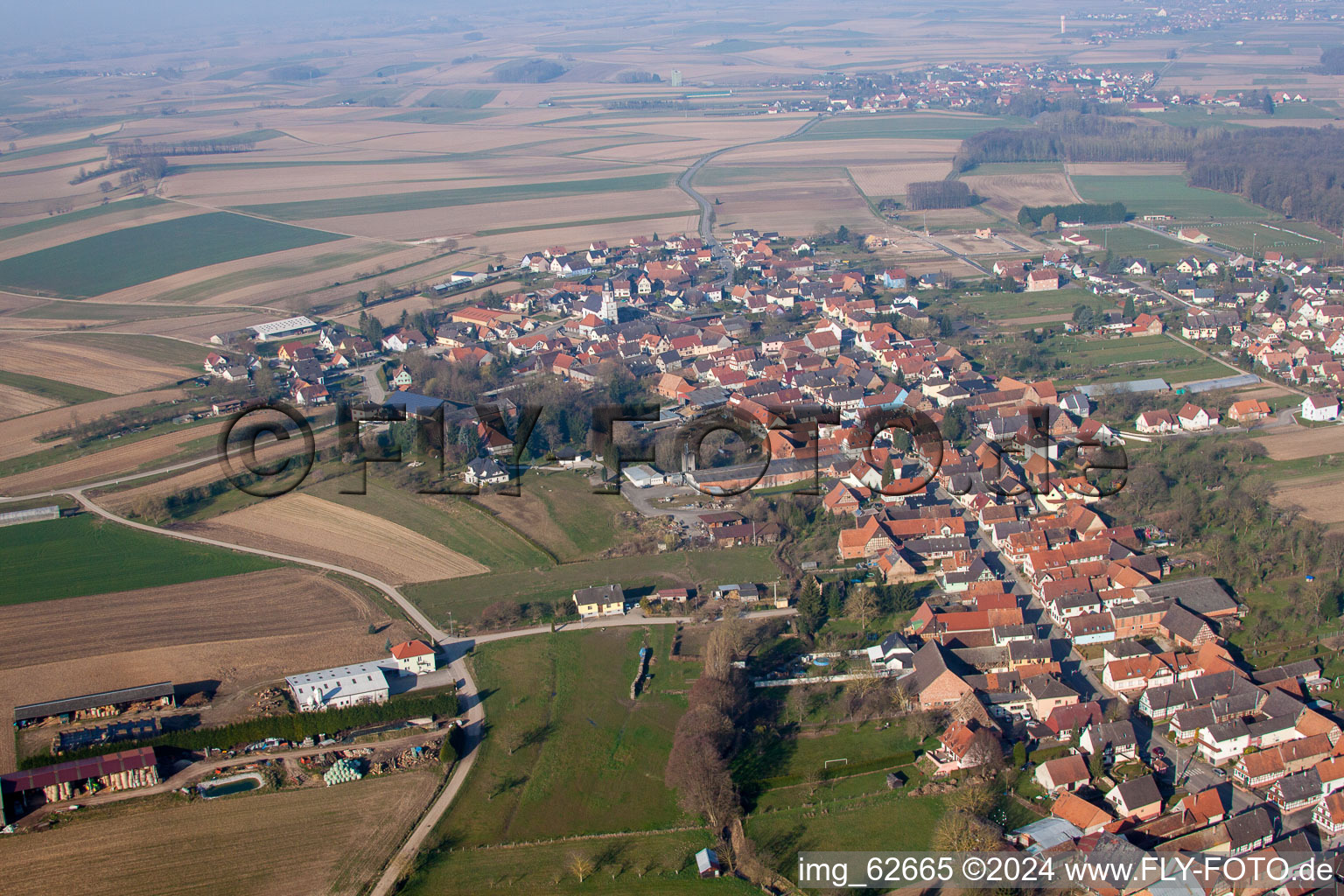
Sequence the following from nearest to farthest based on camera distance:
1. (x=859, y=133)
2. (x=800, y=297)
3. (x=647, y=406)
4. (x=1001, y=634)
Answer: (x=1001, y=634) < (x=647, y=406) < (x=800, y=297) < (x=859, y=133)

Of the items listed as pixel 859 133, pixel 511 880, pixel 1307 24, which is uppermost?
pixel 1307 24

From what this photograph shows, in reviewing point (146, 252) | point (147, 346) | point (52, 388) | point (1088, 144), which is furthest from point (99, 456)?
point (1088, 144)

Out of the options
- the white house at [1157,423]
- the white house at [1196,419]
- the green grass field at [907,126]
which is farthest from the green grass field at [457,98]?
the white house at [1196,419]

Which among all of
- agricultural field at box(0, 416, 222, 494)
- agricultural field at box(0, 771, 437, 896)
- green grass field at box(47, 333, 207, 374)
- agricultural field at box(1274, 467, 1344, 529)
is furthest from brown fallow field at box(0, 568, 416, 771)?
agricultural field at box(1274, 467, 1344, 529)

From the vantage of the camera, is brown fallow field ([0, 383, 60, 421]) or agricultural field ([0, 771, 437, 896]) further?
brown fallow field ([0, 383, 60, 421])

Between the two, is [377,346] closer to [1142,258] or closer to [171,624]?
[171,624]

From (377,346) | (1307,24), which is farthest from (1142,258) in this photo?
(1307,24)

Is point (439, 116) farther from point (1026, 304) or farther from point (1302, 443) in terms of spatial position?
→ point (1302, 443)

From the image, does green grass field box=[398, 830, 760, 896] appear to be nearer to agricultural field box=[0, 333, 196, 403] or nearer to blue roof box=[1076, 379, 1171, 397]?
blue roof box=[1076, 379, 1171, 397]
